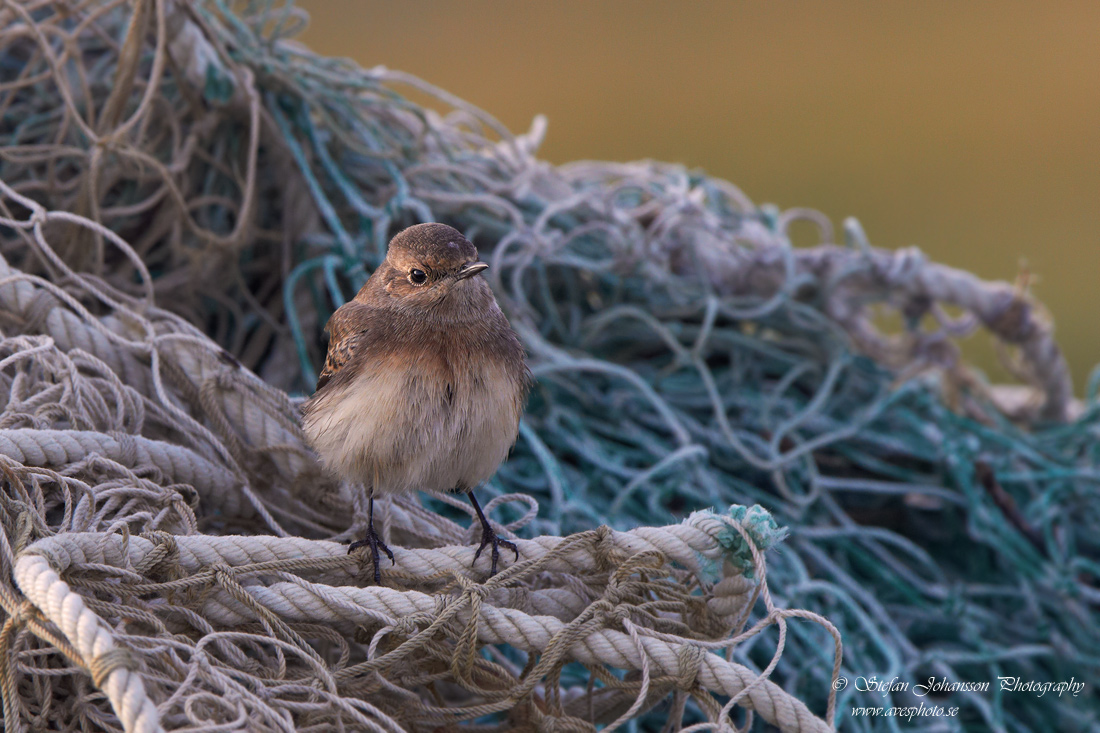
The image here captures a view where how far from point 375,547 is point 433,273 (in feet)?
2.70

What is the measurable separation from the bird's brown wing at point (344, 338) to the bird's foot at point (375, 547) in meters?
0.50

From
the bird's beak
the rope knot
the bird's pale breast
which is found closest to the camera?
the rope knot

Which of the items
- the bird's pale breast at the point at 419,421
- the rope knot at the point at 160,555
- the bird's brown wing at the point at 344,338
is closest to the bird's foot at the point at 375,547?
the bird's pale breast at the point at 419,421

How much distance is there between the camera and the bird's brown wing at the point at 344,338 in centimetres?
266

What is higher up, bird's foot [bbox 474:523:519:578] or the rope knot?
the rope knot

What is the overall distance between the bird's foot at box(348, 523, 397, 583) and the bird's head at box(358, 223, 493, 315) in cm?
Answer: 67

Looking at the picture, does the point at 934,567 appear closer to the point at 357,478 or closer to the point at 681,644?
the point at 681,644

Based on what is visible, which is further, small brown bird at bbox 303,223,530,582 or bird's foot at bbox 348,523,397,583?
small brown bird at bbox 303,223,530,582

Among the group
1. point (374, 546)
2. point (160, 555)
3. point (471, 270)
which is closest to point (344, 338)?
point (471, 270)

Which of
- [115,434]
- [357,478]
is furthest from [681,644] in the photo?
[115,434]

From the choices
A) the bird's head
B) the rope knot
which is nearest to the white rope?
the rope knot

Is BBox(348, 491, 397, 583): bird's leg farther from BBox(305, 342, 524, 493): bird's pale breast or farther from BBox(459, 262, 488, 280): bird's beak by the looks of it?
BBox(459, 262, 488, 280): bird's beak

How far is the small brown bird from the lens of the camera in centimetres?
243

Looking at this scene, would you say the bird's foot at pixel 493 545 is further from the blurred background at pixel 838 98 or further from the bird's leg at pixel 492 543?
the blurred background at pixel 838 98
